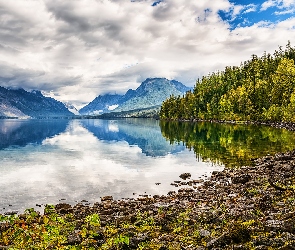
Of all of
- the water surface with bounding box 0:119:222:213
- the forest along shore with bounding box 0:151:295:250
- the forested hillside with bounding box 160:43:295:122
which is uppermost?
the forested hillside with bounding box 160:43:295:122

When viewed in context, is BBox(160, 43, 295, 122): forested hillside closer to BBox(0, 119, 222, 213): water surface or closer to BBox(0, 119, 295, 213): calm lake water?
BBox(0, 119, 295, 213): calm lake water

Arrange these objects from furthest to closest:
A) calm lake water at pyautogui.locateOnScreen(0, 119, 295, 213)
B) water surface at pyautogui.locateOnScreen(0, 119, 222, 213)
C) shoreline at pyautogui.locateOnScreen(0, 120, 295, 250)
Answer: calm lake water at pyautogui.locateOnScreen(0, 119, 295, 213), water surface at pyautogui.locateOnScreen(0, 119, 222, 213), shoreline at pyautogui.locateOnScreen(0, 120, 295, 250)

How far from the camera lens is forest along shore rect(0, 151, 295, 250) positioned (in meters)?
14.0

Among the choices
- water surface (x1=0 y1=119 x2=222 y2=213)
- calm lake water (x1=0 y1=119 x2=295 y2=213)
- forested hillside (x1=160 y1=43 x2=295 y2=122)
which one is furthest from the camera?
forested hillside (x1=160 y1=43 x2=295 y2=122)

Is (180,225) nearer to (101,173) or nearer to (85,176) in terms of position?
(85,176)

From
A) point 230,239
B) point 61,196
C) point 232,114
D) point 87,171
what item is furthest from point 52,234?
point 232,114

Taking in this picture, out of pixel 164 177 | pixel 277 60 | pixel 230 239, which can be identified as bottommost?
pixel 164 177

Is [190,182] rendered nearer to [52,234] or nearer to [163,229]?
[163,229]

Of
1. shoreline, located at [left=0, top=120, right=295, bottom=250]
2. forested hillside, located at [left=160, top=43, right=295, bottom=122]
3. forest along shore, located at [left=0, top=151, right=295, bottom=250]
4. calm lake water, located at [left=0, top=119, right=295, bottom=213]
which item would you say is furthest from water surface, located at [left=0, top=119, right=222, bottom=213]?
forested hillside, located at [left=160, top=43, right=295, bottom=122]

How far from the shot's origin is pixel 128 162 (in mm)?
53594

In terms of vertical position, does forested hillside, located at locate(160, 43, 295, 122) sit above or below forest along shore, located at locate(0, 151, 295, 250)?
above

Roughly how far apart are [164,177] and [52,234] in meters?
24.6

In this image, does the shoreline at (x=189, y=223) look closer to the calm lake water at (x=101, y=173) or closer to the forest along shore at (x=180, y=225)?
the forest along shore at (x=180, y=225)

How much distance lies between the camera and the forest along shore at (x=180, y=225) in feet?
45.8
